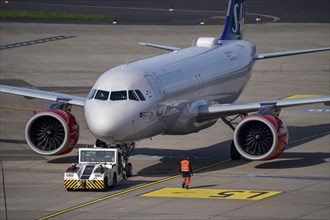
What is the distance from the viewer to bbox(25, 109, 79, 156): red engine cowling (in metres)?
49.3

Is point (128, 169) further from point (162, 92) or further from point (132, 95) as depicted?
point (162, 92)

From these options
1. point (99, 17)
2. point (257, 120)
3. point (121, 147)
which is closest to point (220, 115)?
point (257, 120)

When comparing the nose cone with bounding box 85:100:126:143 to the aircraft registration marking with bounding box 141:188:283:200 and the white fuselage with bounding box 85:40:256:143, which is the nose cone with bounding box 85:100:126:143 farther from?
the aircraft registration marking with bounding box 141:188:283:200

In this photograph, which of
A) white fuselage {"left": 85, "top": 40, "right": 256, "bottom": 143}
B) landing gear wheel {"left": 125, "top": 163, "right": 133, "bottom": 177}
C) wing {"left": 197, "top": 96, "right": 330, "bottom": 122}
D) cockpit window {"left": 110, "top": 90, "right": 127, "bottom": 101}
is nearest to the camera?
white fuselage {"left": 85, "top": 40, "right": 256, "bottom": 143}

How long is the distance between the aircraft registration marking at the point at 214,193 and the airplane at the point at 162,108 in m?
3.22

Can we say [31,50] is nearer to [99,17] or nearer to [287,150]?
[99,17]

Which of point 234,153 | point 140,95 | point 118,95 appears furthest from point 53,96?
point 234,153

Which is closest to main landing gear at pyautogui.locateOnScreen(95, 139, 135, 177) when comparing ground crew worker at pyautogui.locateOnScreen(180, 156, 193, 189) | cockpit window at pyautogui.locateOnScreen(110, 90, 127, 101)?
cockpit window at pyautogui.locateOnScreen(110, 90, 127, 101)

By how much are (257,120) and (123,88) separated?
703 centimetres

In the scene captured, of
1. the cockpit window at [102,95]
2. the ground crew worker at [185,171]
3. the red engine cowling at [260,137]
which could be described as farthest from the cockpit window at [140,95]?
the red engine cowling at [260,137]

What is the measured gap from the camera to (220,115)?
50.8m

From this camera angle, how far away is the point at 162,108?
47.1m

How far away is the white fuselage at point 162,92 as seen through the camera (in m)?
44.4

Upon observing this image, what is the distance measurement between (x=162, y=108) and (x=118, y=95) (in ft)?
9.51
